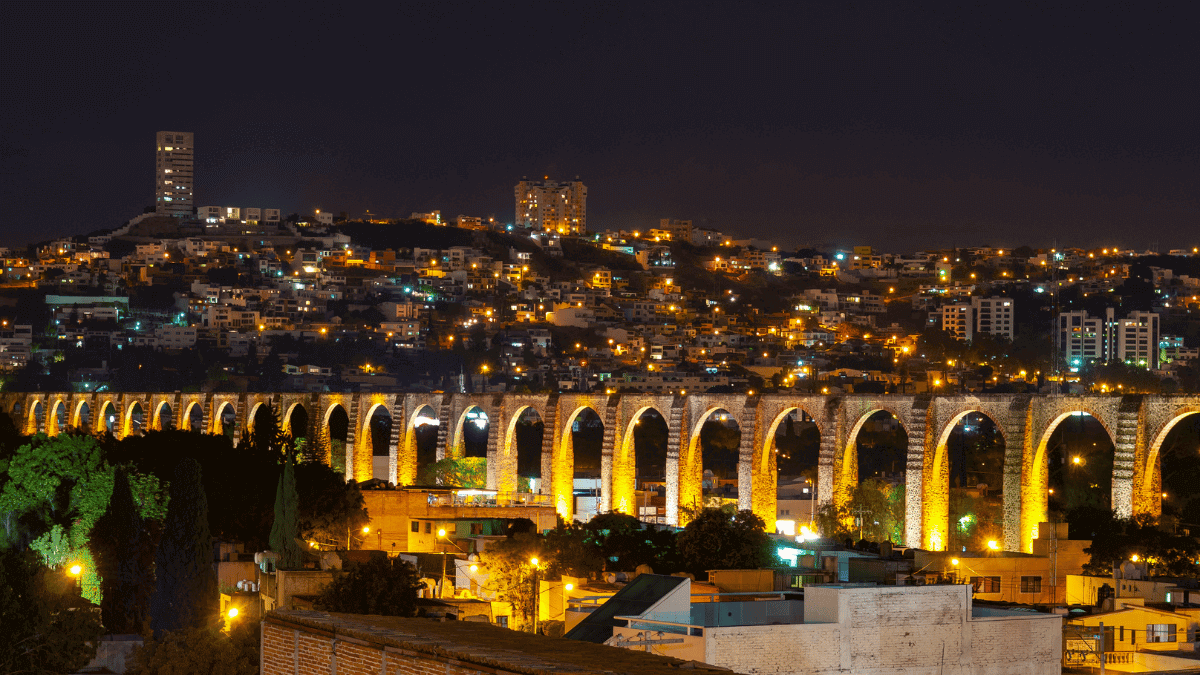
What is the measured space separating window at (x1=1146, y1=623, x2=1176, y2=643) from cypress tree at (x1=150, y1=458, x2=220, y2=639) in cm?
1981

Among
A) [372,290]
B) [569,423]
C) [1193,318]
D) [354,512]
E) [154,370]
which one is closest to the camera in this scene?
[354,512]

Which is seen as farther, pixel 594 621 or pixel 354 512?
pixel 354 512

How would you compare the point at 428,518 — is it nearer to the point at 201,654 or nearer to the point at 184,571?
the point at 184,571

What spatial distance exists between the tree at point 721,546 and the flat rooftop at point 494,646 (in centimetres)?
2221

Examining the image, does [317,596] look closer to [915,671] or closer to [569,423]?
[915,671]

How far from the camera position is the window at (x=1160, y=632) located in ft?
89.2

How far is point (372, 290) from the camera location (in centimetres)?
19475

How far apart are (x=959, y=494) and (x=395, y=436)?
83.9 ft

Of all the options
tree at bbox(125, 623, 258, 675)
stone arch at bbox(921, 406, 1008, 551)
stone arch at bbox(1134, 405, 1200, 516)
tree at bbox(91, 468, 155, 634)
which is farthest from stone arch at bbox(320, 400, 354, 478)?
tree at bbox(125, 623, 258, 675)

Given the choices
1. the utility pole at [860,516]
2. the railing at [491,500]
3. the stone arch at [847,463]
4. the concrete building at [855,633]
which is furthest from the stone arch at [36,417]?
the concrete building at [855,633]

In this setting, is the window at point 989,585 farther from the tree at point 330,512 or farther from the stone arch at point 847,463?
the tree at point 330,512

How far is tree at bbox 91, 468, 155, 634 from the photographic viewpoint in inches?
1539

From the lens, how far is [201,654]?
3003cm

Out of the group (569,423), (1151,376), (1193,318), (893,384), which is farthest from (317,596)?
(1193,318)
